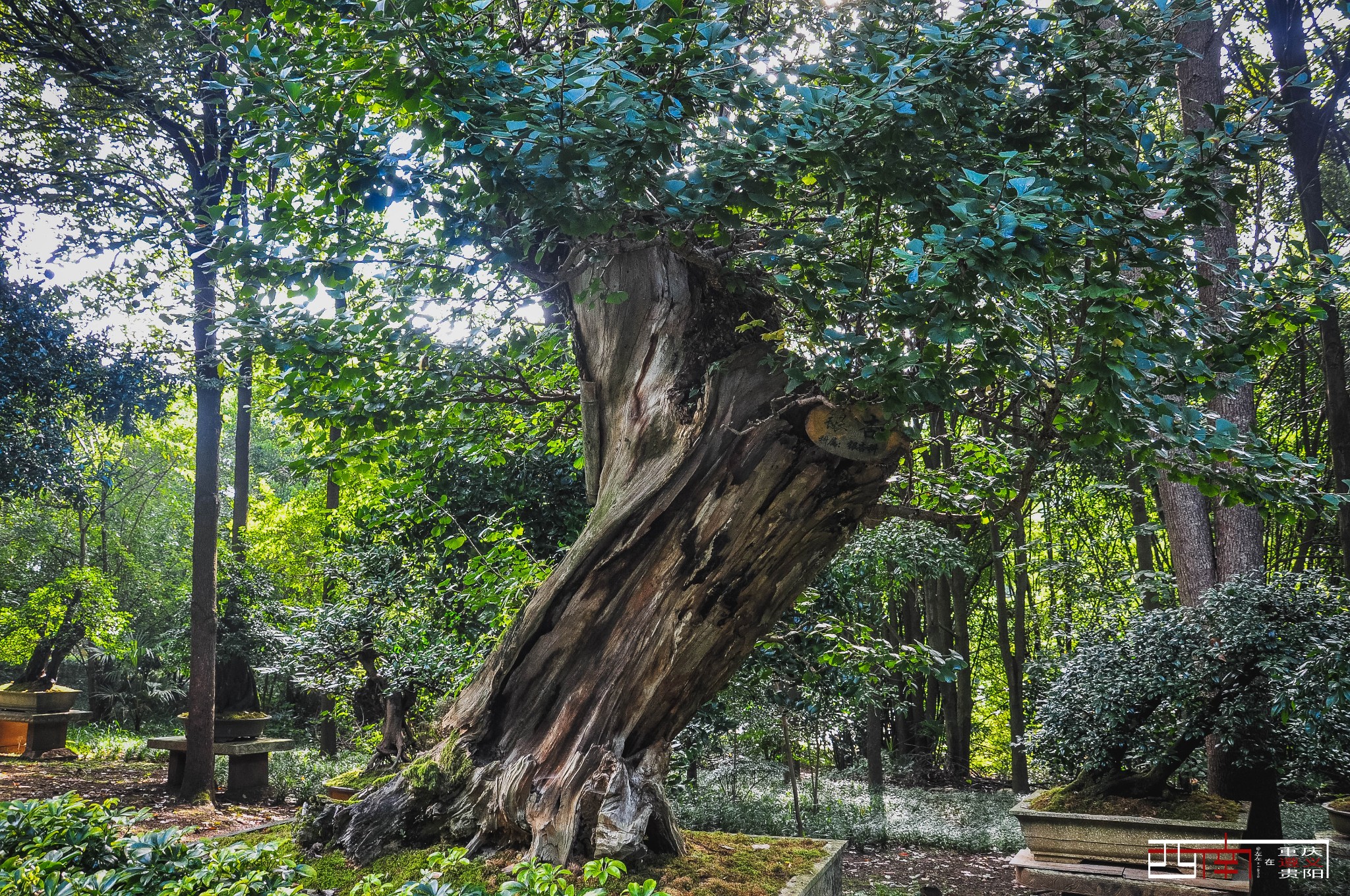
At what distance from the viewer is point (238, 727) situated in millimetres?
10336

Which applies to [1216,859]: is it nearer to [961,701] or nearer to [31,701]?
[961,701]

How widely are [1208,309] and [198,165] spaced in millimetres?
10057

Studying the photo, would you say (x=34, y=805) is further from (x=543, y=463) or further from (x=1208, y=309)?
(x=1208, y=309)

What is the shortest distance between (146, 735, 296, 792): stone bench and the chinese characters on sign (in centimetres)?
936

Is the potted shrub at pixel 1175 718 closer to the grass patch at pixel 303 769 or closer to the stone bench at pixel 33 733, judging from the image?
the grass patch at pixel 303 769

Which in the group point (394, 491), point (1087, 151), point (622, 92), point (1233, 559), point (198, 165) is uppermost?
point (198, 165)

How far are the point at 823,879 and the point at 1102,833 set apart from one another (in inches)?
125

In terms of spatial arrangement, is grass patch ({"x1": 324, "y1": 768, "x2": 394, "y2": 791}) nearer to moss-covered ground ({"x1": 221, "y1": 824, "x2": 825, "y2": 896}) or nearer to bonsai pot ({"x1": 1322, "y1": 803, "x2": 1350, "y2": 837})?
moss-covered ground ({"x1": 221, "y1": 824, "x2": 825, "y2": 896})

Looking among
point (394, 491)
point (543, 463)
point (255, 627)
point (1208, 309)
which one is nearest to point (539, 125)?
point (1208, 309)

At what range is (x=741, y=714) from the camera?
292 inches

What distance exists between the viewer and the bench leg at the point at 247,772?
32.1ft

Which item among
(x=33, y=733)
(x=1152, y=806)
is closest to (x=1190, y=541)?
(x=1152, y=806)

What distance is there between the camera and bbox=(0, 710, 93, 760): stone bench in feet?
41.5

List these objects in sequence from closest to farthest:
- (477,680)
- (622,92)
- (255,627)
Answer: (622,92) < (477,680) < (255,627)
